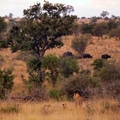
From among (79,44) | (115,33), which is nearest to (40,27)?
(79,44)

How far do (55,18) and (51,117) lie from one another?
12612 millimetres

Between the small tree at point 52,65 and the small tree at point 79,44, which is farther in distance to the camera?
the small tree at point 79,44

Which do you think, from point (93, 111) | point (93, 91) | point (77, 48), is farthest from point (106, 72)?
point (77, 48)

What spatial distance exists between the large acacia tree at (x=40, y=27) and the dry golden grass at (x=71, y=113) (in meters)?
10.1

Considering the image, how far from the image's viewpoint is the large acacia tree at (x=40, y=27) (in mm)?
19344

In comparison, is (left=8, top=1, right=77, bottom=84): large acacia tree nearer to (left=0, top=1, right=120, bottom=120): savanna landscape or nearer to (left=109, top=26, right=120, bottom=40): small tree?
(left=0, top=1, right=120, bottom=120): savanna landscape

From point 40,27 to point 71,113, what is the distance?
38.4 feet

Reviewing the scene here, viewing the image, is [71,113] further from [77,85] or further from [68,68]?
[68,68]

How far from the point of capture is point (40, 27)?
63.2 feet

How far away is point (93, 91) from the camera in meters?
11.2

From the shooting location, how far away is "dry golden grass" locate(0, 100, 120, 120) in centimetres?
759

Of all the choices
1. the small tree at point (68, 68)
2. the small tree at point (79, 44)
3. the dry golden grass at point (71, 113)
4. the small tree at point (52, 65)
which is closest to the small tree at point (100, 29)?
the small tree at point (79, 44)

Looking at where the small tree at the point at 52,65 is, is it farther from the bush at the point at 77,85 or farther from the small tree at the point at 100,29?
the small tree at the point at 100,29

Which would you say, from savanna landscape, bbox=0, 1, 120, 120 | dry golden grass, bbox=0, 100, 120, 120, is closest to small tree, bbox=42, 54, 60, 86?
savanna landscape, bbox=0, 1, 120, 120
